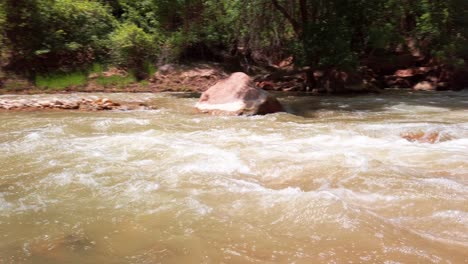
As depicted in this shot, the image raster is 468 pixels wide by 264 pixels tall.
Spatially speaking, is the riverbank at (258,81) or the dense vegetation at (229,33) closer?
the dense vegetation at (229,33)

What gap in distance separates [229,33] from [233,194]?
42.2 ft

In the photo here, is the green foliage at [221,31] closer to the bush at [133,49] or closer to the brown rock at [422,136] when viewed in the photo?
the bush at [133,49]

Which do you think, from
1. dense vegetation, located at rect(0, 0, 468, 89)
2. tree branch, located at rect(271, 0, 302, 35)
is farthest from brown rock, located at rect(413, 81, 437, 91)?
tree branch, located at rect(271, 0, 302, 35)

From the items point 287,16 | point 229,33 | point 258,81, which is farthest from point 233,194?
point 229,33

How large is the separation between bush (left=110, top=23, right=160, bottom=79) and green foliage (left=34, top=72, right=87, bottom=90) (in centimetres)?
138

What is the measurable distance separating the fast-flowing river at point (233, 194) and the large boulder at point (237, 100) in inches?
59.7

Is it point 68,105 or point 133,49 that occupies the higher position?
point 133,49

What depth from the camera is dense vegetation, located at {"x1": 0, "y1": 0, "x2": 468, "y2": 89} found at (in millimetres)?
12602

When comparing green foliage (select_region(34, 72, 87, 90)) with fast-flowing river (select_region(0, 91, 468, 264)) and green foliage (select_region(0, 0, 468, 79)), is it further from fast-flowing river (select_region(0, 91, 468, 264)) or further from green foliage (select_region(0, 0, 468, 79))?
fast-flowing river (select_region(0, 91, 468, 264))

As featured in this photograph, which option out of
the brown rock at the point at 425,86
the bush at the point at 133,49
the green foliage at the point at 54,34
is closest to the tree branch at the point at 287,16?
the brown rock at the point at 425,86

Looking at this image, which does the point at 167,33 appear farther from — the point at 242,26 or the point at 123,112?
the point at 123,112

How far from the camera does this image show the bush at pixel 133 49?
14.7 metres

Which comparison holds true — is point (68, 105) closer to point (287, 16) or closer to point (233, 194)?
point (287, 16)

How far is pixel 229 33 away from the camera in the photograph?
51.9ft
